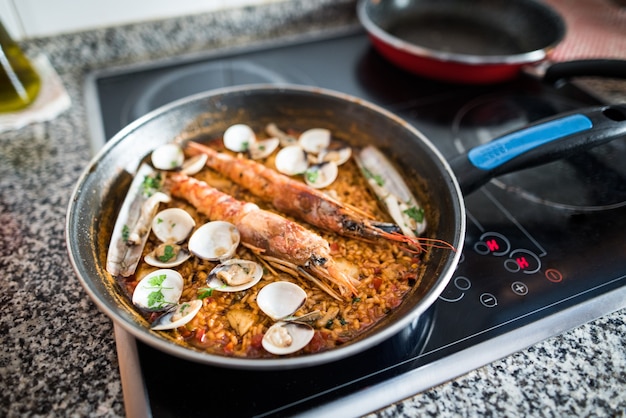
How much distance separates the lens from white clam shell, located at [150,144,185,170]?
152cm

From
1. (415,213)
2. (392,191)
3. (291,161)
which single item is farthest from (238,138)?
(415,213)

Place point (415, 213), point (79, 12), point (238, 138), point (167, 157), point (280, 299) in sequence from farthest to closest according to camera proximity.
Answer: point (79, 12) → point (238, 138) → point (167, 157) → point (415, 213) → point (280, 299)

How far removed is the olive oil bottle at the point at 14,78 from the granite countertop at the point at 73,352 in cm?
18

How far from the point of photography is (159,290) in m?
1.19

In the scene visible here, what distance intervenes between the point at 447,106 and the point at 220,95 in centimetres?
96

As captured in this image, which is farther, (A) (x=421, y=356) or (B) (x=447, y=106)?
(B) (x=447, y=106)

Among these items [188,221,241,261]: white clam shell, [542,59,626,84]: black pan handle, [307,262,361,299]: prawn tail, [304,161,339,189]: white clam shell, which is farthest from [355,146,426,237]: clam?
[542,59,626,84]: black pan handle

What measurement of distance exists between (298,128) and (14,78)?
108 cm

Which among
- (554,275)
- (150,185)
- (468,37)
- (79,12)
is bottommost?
(554,275)

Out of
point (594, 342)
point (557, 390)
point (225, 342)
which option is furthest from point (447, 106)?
point (225, 342)

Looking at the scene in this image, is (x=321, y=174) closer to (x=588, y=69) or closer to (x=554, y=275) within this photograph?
(x=554, y=275)

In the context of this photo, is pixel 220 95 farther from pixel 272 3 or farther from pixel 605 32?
pixel 605 32

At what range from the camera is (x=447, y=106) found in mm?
1892

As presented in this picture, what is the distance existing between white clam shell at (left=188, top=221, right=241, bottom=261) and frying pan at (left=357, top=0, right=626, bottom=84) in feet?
3.59
